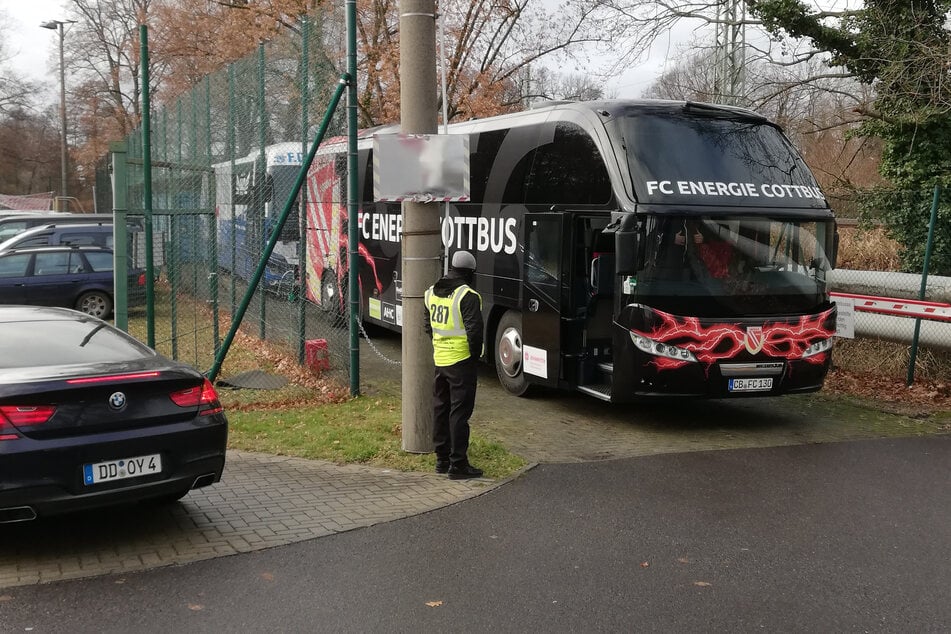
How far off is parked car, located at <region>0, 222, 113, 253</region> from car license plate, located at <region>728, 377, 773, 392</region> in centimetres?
1357

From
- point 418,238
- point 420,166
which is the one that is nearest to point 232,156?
point 418,238

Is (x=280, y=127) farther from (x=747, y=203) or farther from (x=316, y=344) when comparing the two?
(x=747, y=203)

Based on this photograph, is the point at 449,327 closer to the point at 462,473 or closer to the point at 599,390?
the point at 462,473

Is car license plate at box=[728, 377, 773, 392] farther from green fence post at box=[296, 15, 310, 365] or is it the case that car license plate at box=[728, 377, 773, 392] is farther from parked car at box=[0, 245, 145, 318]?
parked car at box=[0, 245, 145, 318]

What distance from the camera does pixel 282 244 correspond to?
12406 millimetres

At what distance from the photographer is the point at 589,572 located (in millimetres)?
5473

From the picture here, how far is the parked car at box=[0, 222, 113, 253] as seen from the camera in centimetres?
1859

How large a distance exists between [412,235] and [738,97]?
1094 cm

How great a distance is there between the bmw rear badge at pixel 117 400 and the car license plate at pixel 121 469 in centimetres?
31

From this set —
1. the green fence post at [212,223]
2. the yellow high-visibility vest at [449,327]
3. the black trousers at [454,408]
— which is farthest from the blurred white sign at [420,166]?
the green fence post at [212,223]

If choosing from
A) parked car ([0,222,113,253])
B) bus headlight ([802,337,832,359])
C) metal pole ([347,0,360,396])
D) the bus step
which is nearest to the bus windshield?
bus headlight ([802,337,832,359])

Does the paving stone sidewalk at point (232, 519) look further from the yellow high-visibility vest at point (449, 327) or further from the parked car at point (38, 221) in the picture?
the parked car at point (38, 221)

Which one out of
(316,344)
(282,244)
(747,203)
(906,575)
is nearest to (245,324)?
(282,244)

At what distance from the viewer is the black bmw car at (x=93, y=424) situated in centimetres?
527
